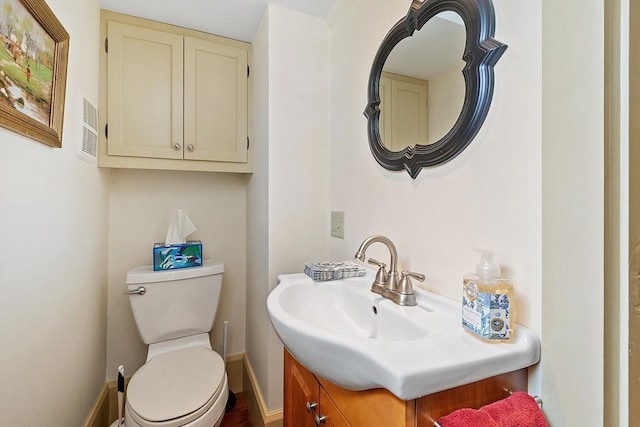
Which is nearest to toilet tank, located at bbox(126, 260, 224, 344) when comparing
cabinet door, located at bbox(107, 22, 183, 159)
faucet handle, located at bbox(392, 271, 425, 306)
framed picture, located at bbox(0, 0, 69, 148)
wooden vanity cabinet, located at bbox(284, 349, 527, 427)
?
cabinet door, located at bbox(107, 22, 183, 159)

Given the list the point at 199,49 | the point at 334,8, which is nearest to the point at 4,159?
the point at 199,49

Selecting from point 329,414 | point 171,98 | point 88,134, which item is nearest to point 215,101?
point 171,98

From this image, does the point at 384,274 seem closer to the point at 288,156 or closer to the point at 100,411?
the point at 288,156

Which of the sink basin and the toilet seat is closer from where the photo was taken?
the sink basin

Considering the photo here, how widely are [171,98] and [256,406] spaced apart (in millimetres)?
1669

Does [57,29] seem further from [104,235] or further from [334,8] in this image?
[334,8]

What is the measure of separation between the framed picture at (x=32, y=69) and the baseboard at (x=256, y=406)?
1378 mm

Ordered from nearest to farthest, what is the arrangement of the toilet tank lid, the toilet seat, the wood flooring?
the toilet seat, the toilet tank lid, the wood flooring

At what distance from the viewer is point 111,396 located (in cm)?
152

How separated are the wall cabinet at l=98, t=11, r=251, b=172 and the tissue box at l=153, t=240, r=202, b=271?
430 millimetres

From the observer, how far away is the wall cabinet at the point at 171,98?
1.39 meters

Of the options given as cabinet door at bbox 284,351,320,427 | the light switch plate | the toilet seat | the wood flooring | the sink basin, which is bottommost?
the wood flooring

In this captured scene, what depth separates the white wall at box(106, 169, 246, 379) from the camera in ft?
5.16

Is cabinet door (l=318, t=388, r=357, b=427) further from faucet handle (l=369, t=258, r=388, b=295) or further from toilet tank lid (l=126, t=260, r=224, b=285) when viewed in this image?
toilet tank lid (l=126, t=260, r=224, b=285)
